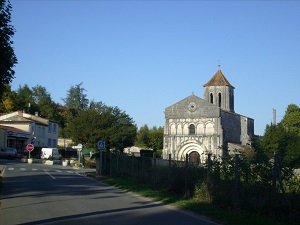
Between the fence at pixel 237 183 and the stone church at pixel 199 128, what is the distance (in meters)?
47.3

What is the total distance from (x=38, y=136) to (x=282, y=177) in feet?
228

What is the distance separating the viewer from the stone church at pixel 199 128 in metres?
→ 67.5

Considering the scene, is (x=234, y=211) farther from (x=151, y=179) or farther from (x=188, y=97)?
(x=188, y=97)

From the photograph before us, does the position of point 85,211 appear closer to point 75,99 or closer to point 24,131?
point 24,131

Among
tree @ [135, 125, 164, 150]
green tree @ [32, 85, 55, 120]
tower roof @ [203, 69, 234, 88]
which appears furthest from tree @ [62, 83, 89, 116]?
tower roof @ [203, 69, 234, 88]

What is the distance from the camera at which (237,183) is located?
13.5 meters

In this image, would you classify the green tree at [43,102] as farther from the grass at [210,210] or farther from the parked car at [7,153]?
the grass at [210,210]

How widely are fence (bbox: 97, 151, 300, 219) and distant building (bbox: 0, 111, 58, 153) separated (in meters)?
52.0

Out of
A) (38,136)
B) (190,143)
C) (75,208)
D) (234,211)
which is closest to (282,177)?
(234,211)

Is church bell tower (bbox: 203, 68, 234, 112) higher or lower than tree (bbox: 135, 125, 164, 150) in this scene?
higher

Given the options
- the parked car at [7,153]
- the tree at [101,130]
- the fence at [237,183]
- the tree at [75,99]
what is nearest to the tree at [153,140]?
the tree at [75,99]

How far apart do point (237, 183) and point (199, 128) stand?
5585cm

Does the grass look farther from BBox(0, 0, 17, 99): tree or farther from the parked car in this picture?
the parked car

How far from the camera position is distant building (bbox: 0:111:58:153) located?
6791 centimetres
